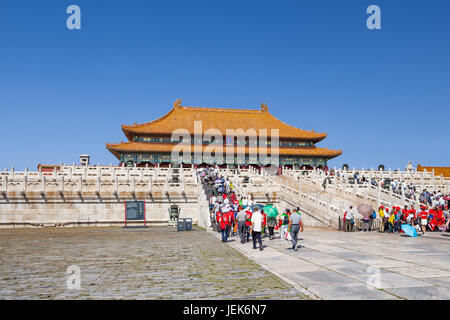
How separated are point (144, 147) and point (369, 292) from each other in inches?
1725

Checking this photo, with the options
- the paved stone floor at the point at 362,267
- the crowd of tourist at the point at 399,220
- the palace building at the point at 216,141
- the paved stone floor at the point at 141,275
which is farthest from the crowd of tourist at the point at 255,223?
the palace building at the point at 216,141

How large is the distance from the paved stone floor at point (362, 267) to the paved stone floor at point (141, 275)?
61cm

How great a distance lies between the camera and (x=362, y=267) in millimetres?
8367

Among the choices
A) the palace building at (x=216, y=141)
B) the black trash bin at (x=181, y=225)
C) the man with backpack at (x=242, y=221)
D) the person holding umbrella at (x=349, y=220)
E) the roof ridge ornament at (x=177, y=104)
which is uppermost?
the roof ridge ornament at (x=177, y=104)

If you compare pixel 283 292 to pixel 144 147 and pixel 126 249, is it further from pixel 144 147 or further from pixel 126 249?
pixel 144 147

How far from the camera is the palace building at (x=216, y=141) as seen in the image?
4834 centimetres

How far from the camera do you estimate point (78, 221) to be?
2561 centimetres

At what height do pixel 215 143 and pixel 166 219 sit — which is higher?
pixel 215 143

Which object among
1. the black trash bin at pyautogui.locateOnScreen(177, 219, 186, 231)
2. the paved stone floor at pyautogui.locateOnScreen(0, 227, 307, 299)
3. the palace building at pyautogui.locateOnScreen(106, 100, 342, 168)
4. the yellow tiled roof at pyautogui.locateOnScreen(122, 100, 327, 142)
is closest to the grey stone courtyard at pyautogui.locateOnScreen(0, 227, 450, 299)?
the paved stone floor at pyautogui.locateOnScreen(0, 227, 307, 299)

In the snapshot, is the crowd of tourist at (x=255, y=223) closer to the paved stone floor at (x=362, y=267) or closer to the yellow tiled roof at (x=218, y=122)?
the paved stone floor at (x=362, y=267)

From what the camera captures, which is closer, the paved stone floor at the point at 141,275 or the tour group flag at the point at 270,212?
the paved stone floor at the point at 141,275

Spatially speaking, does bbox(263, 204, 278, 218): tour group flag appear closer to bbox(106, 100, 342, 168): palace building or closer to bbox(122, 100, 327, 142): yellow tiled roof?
bbox(106, 100, 342, 168): palace building

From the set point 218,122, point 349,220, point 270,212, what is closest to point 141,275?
point 270,212
